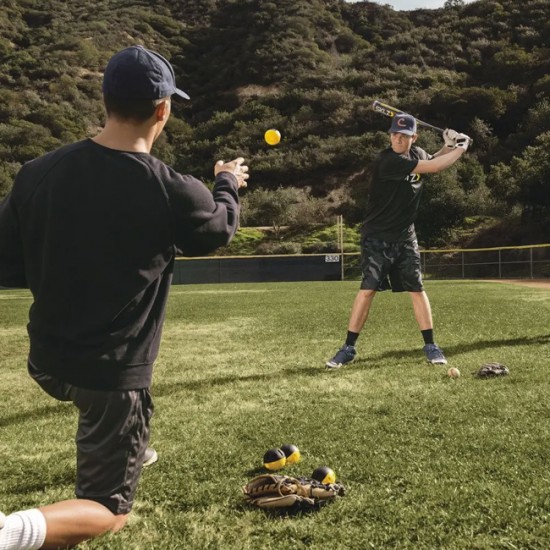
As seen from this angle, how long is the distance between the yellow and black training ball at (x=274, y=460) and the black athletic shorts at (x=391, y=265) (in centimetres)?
281

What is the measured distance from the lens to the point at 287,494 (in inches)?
88.8

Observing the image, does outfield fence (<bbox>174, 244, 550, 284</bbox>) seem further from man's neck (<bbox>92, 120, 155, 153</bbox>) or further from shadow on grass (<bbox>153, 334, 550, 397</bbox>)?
man's neck (<bbox>92, 120, 155, 153</bbox>)

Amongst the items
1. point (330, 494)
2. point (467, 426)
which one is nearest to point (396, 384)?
point (467, 426)

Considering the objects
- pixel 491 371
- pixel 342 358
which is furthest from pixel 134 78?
pixel 342 358

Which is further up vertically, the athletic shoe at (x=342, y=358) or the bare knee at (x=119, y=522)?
the bare knee at (x=119, y=522)

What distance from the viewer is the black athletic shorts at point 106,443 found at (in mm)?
2012

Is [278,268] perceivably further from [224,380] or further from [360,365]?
[224,380]

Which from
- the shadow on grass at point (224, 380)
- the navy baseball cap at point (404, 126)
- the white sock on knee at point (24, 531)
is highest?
the navy baseball cap at point (404, 126)

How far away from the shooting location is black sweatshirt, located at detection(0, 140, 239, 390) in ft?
6.41

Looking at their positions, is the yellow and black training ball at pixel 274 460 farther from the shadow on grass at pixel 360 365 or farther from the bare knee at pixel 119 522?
the shadow on grass at pixel 360 365

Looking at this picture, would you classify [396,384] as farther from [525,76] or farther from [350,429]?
[525,76]

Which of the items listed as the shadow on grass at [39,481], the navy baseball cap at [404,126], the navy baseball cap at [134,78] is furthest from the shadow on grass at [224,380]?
the navy baseball cap at [134,78]

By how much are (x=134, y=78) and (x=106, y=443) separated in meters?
1.23

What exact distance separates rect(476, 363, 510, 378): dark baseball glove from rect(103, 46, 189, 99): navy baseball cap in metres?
3.23
